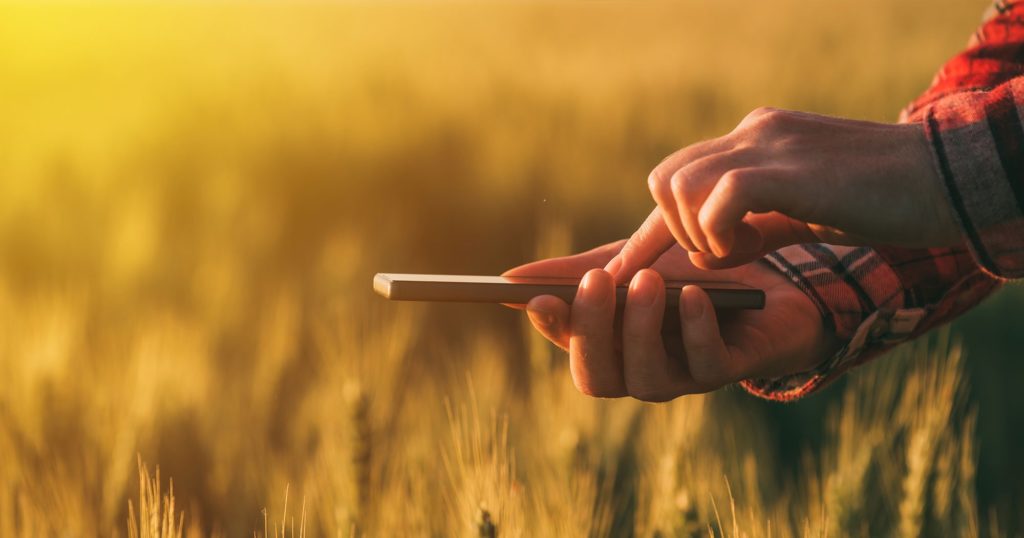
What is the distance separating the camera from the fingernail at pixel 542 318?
859 millimetres

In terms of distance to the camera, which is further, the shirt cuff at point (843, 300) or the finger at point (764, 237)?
the shirt cuff at point (843, 300)

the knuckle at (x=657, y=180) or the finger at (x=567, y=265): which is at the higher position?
the knuckle at (x=657, y=180)

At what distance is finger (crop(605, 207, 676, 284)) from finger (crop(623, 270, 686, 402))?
0.05 m

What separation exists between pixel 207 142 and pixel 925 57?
2896 millimetres

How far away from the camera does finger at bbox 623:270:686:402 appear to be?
867 millimetres

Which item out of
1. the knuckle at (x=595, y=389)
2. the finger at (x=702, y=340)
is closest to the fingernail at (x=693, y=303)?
the finger at (x=702, y=340)

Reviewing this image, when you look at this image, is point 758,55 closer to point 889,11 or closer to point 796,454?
point 889,11

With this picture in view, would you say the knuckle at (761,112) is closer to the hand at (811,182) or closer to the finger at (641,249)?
the hand at (811,182)

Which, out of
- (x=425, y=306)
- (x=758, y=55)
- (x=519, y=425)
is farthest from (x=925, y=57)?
(x=519, y=425)

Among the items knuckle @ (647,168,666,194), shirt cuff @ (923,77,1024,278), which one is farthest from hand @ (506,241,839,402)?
shirt cuff @ (923,77,1024,278)

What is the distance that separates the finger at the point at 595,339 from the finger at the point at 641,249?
6cm

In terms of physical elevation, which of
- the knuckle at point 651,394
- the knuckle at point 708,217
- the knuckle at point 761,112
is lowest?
the knuckle at point 651,394

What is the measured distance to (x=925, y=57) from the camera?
4551 mm

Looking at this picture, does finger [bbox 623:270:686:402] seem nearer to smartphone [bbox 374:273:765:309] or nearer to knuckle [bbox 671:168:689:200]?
smartphone [bbox 374:273:765:309]
